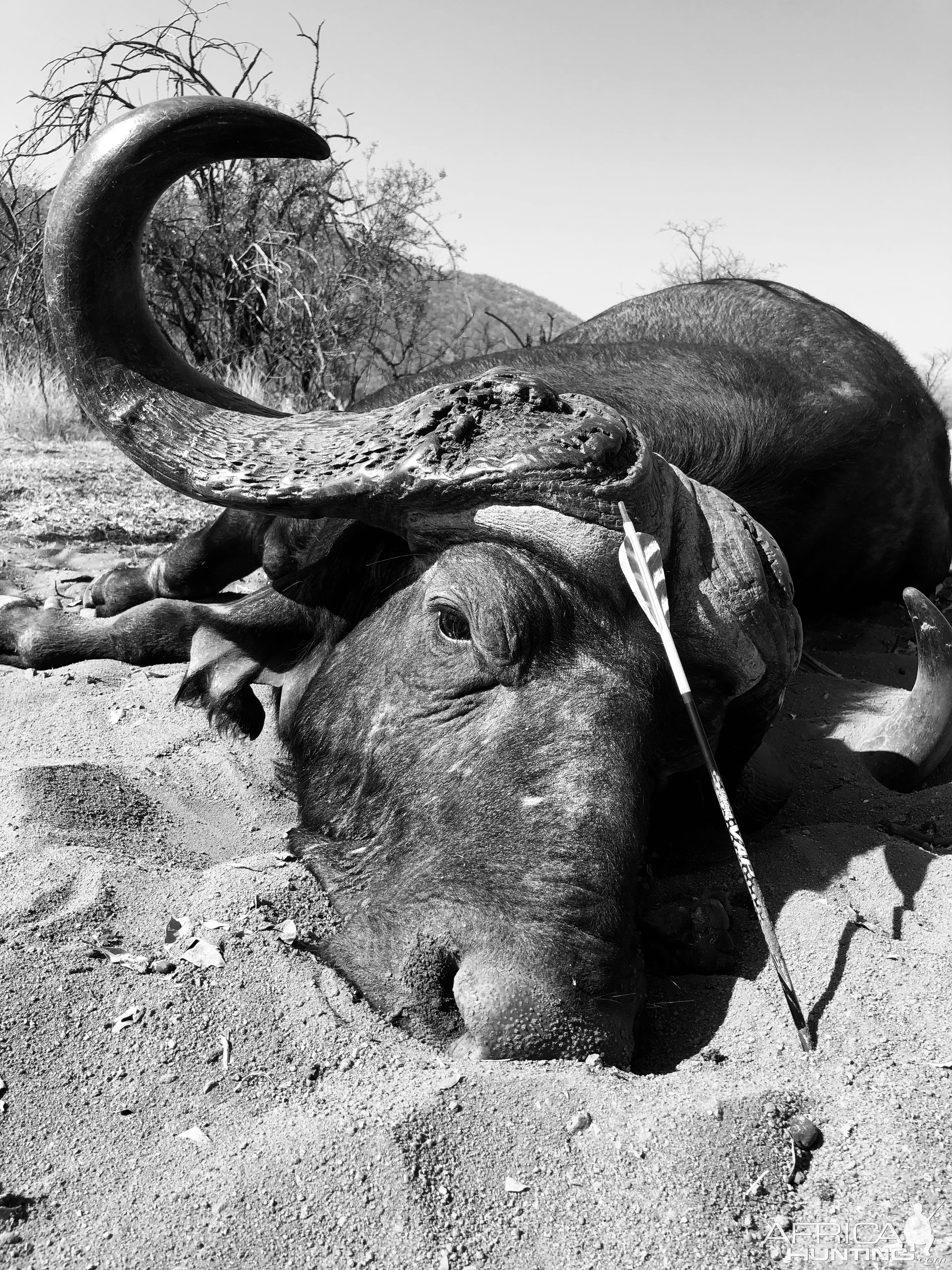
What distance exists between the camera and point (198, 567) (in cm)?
443

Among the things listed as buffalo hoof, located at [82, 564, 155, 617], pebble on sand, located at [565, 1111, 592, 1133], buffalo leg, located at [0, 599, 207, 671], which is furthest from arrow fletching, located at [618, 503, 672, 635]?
buffalo hoof, located at [82, 564, 155, 617]

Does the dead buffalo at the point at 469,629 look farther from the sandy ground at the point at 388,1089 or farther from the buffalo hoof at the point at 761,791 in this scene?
the sandy ground at the point at 388,1089

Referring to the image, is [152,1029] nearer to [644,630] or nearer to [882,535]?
[644,630]

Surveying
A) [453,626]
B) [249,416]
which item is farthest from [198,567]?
[453,626]

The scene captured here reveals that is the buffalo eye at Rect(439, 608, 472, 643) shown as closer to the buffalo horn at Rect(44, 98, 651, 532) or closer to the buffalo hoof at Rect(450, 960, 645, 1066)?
the buffalo horn at Rect(44, 98, 651, 532)

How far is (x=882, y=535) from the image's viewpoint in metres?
4.66

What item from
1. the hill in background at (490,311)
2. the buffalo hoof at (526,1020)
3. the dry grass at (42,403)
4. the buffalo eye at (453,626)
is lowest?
the buffalo hoof at (526,1020)

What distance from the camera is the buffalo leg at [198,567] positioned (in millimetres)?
4332

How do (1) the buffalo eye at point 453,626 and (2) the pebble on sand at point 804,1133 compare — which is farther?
(1) the buffalo eye at point 453,626

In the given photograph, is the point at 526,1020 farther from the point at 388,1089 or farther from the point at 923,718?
the point at 923,718

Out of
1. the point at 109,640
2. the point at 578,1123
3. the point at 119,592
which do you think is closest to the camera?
the point at 578,1123

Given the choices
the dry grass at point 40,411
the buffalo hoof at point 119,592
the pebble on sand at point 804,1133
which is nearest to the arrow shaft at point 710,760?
the pebble on sand at point 804,1133

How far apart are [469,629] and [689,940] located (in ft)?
2.95

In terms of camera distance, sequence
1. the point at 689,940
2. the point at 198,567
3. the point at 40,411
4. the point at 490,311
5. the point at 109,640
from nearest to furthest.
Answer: the point at 689,940 < the point at 109,640 < the point at 198,567 < the point at 40,411 < the point at 490,311
